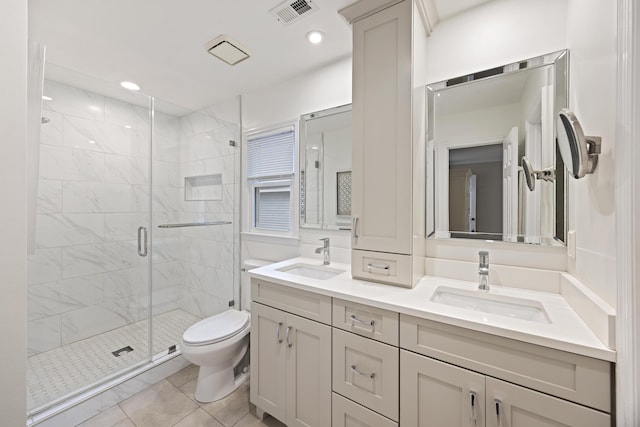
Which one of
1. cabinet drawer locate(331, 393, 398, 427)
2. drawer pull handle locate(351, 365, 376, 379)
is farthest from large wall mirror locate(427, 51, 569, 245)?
cabinet drawer locate(331, 393, 398, 427)

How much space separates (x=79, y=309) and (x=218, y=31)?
2722 mm

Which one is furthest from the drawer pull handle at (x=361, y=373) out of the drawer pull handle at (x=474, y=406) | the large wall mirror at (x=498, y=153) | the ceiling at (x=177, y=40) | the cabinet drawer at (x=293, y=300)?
the ceiling at (x=177, y=40)

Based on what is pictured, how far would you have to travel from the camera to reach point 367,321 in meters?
1.18

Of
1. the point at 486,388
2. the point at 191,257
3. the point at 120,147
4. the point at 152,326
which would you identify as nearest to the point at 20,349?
the point at 486,388

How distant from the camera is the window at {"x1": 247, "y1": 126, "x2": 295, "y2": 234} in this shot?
2201 mm

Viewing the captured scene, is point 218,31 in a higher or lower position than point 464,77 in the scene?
higher

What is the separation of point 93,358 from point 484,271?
9.82ft

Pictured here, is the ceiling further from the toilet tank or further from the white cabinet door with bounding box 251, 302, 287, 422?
the white cabinet door with bounding box 251, 302, 287, 422

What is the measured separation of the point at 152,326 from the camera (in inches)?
92.4

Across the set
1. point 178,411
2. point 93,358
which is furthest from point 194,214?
point 178,411

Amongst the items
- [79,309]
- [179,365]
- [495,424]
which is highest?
[495,424]

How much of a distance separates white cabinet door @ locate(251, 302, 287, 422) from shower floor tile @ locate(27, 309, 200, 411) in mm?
1146

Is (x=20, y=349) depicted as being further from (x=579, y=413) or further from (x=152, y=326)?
(x=152, y=326)

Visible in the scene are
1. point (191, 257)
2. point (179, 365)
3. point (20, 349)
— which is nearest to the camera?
point (20, 349)
